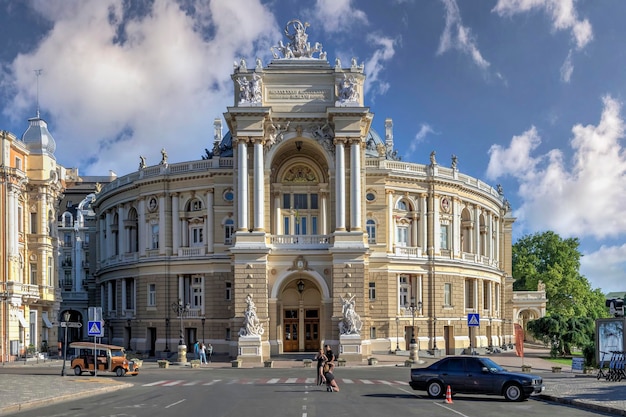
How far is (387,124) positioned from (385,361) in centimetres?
3814

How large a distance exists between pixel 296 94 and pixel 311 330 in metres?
19.2

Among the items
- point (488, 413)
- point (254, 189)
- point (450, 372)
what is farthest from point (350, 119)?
point (488, 413)

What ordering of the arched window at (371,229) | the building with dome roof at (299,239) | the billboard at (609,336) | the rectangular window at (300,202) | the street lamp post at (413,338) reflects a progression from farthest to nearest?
the arched window at (371,229), the rectangular window at (300,202), the building with dome roof at (299,239), the street lamp post at (413,338), the billboard at (609,336)

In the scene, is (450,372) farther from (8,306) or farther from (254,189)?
(8,306)

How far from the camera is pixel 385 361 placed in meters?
61.4

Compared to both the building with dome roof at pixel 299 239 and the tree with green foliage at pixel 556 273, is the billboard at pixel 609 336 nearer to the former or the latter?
the building with dome roof at pixel 299 239

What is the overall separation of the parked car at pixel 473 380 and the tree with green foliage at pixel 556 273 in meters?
74.2

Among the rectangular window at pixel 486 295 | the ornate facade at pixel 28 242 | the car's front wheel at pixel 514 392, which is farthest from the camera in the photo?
the rectangular window at pixel 486 295

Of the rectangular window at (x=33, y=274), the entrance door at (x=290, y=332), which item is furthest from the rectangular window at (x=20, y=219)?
the entrance door at (x=290, y=332)

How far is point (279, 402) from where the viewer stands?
28.8m

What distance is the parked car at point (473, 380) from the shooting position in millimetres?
30125

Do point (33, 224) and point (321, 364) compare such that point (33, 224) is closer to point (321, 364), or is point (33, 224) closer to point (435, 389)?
point (321, 364)

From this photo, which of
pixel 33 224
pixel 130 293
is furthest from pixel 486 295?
pixel 33 224

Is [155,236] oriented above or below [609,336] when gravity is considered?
above
